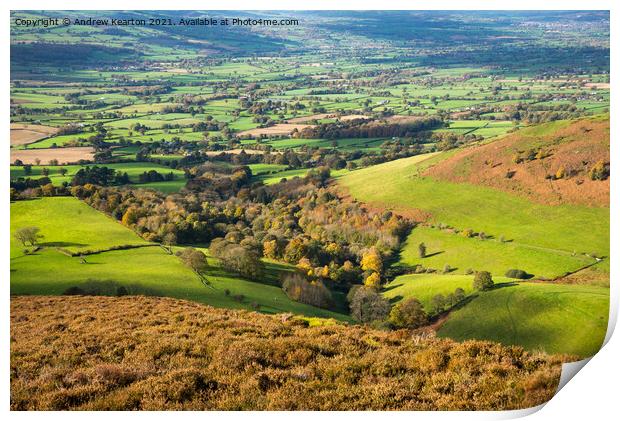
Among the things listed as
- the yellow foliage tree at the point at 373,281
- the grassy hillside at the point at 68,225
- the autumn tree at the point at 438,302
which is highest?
the grassy hillside at the point at 68,225

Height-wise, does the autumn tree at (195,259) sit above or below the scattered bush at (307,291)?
above

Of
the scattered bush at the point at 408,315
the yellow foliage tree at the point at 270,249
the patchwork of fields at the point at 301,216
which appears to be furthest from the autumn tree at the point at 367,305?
the yellow foliage tree at the point at 270,249

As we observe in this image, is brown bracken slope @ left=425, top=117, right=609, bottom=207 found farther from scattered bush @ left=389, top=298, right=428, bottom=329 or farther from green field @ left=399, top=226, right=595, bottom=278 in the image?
scattered bush @ left=389, top=298, right=428, bottom=329

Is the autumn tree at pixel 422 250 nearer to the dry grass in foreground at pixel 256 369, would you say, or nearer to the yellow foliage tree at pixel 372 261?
the yellow foliage tree at pixel 372 261

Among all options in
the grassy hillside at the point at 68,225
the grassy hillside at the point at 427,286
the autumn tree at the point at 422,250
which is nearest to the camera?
the grassy hillside at the point at 68,225

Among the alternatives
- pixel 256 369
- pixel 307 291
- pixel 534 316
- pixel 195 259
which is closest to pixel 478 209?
pixel 534 316

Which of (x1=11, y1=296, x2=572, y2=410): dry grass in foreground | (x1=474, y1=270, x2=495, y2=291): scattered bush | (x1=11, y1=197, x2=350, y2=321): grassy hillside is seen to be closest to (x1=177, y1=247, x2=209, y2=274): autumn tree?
(x1=11, y1=197, x2=350, y2=321): grassy hillside

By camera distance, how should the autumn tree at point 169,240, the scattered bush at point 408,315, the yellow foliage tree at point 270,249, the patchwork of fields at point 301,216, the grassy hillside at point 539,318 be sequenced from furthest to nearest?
the yellow foliage tree at point 270,249 < the autumn tree at point 169,240 < the scattered bush at point 408,315 < the grassy hillside at point 539,318 < the patchwork of fields at point 301,216
